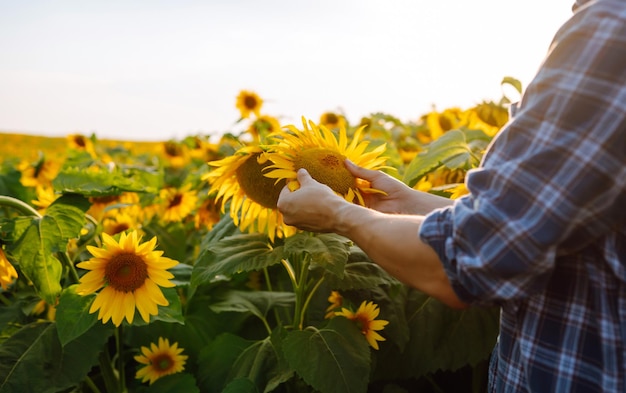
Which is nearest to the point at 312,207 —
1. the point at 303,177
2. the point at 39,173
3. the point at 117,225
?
the point at 303,177

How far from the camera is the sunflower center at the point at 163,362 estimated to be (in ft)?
6.31

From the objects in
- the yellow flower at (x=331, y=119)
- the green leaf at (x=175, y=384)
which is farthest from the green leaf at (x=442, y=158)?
the yellow flower at (x=331, y=119)

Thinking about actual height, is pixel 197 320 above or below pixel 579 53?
below

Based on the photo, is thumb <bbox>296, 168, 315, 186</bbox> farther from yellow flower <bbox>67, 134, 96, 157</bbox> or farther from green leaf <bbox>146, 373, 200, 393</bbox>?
yellow flower <bbox>67, 134, 96, 157</bbox>

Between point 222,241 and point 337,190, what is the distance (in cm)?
42

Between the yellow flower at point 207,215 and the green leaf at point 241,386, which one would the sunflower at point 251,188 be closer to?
the green leaf at point 241,386

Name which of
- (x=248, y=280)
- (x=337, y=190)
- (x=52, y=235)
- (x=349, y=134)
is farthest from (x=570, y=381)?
(x=349, y=134)

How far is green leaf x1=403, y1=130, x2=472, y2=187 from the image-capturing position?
73.7 inches

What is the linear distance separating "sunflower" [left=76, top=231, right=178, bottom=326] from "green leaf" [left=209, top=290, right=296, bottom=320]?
29 centimetres

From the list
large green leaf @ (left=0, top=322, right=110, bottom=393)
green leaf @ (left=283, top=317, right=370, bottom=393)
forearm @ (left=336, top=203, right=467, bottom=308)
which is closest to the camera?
forearm @ (left=336, top=203, right=467, bottom=308)

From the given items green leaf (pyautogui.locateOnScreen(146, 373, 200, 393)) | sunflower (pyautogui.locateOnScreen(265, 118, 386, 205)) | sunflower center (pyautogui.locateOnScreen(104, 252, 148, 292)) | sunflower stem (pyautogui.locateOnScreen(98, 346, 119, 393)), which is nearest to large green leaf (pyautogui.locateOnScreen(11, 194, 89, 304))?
sunflower center (pyautogui.locateOnScreen(104, 252, 148, 292))

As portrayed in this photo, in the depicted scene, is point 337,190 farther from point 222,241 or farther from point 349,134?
point 349,134

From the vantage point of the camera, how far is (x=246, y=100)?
12.5ft

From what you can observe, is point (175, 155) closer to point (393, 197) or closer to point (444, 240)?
point (393, 197)
